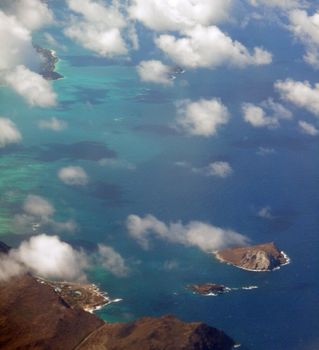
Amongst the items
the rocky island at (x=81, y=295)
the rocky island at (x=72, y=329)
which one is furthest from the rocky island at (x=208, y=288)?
the rocky island at (x=81, y=295)

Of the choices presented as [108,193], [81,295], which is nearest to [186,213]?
[108,193]

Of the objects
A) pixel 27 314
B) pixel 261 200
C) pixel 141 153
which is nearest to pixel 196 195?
pixel 261 200

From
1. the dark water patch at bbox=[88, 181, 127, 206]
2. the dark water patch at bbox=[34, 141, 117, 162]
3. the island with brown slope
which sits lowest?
the island with brown slope

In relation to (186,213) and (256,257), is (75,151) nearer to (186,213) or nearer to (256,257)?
(186,213)

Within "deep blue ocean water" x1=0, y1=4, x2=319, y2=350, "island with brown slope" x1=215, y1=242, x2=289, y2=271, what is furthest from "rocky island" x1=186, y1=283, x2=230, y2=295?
"island with brown slope" x1=215, y1=242, x2=289, y2=271

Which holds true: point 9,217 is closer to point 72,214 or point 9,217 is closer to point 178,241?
point 72,214

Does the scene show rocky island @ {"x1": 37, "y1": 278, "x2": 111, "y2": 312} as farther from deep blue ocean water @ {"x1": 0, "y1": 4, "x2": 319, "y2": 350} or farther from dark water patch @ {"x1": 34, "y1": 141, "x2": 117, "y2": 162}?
dark water patch @ {"x1": 34, "y1": 141, "x2": 117, "y2": 162}
